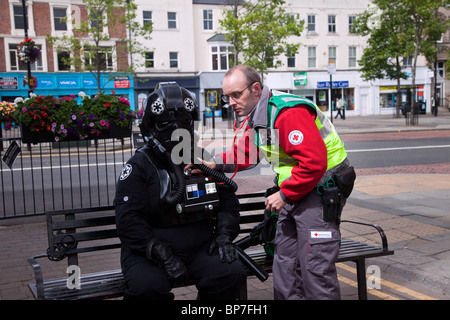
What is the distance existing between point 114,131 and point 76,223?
10.4ft

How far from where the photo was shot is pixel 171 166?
3000mm

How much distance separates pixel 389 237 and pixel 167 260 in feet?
11.8

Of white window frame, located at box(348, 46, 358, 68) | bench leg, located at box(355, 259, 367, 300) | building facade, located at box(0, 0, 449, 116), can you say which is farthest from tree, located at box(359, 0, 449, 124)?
bench leg, located at box(355, 259, 367, 300)

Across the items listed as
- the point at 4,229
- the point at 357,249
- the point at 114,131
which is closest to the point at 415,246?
the point at 357,249

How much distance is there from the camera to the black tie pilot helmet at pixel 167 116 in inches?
118

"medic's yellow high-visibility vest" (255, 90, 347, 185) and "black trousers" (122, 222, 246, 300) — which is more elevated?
"medic's yellow high-visibility vest" (255, 90, 347, 185)

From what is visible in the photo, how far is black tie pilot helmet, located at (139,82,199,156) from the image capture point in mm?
2992

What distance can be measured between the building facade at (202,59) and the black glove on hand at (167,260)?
2930 centimetres

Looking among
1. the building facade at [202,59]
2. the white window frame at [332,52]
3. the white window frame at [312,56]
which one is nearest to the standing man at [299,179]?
the building facade at [202,59]

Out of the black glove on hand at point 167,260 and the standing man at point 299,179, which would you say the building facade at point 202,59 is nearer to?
the standing man at point 299,179

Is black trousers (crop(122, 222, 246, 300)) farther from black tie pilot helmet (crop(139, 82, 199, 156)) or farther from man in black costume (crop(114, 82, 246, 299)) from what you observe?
black tie pilot helmet (crop(139, 82, 199, 156))

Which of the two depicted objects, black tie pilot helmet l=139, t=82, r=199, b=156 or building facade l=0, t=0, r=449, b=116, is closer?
black tie pilot helmet l=139, t=82, r=199, b=156

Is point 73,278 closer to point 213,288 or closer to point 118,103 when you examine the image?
point 213,288

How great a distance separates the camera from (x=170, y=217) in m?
2.96
